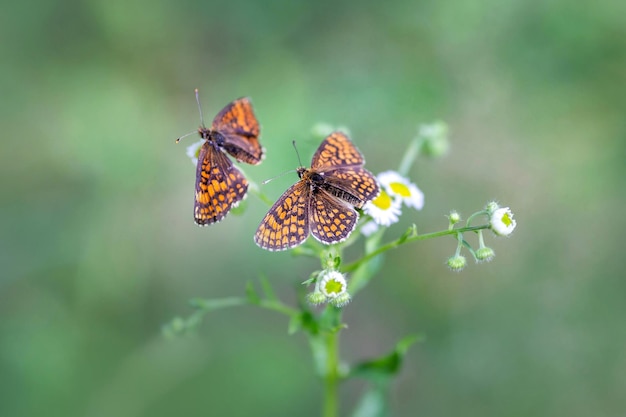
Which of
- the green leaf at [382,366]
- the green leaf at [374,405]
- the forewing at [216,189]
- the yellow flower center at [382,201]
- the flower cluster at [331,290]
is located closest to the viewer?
the flower cluster at [331,290]

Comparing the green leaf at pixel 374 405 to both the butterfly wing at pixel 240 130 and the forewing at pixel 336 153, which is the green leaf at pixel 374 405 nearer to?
the forewing at pixel 336 153

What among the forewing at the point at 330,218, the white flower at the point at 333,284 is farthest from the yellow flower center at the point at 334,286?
the forewing at the point at 330,218

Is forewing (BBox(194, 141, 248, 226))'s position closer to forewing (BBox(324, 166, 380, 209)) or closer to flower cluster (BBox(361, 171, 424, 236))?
forewing (BBox(324, 166, 380, 209))

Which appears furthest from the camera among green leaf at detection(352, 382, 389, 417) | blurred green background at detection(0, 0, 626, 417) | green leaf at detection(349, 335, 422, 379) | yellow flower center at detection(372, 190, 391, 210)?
blurred green background at detection(0, 0, 626, 417)

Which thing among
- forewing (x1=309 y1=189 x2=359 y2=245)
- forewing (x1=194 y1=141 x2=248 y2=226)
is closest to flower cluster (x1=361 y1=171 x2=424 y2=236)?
forewing (x1=309 y1=189 x2=359 y2=245)

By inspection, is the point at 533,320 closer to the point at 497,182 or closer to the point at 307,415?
the point at 497,182
